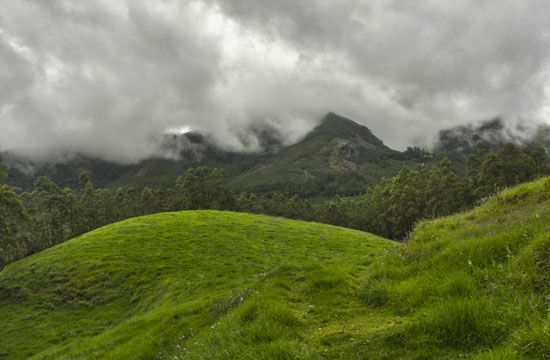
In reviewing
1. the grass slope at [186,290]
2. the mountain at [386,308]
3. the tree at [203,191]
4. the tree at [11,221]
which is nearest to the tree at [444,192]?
the grass slope at [186,290]

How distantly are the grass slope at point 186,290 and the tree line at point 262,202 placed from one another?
46.9 meters

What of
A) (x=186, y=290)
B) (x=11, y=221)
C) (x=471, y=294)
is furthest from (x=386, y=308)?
(x=11, y=221)

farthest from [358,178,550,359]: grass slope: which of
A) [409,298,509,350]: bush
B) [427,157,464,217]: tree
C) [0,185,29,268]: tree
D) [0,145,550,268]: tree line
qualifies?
[0,185,29,268]: tree

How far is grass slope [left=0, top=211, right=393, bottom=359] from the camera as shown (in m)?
9.78

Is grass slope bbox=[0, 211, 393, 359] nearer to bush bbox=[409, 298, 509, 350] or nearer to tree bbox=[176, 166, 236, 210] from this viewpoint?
bush bbox=[409, 298, 509, 350]

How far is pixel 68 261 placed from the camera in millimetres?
42281

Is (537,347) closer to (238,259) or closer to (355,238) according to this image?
(238,259)

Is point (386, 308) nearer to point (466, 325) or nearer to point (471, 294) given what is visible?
point (471, 294)

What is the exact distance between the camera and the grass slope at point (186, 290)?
32.1 feet

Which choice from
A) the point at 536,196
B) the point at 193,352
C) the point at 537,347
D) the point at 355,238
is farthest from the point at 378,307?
the point at 355,238

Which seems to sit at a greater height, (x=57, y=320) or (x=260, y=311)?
(x=260, y=311)

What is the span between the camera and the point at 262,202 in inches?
5817

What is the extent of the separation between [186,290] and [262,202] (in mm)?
120093

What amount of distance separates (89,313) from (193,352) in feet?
90.2
